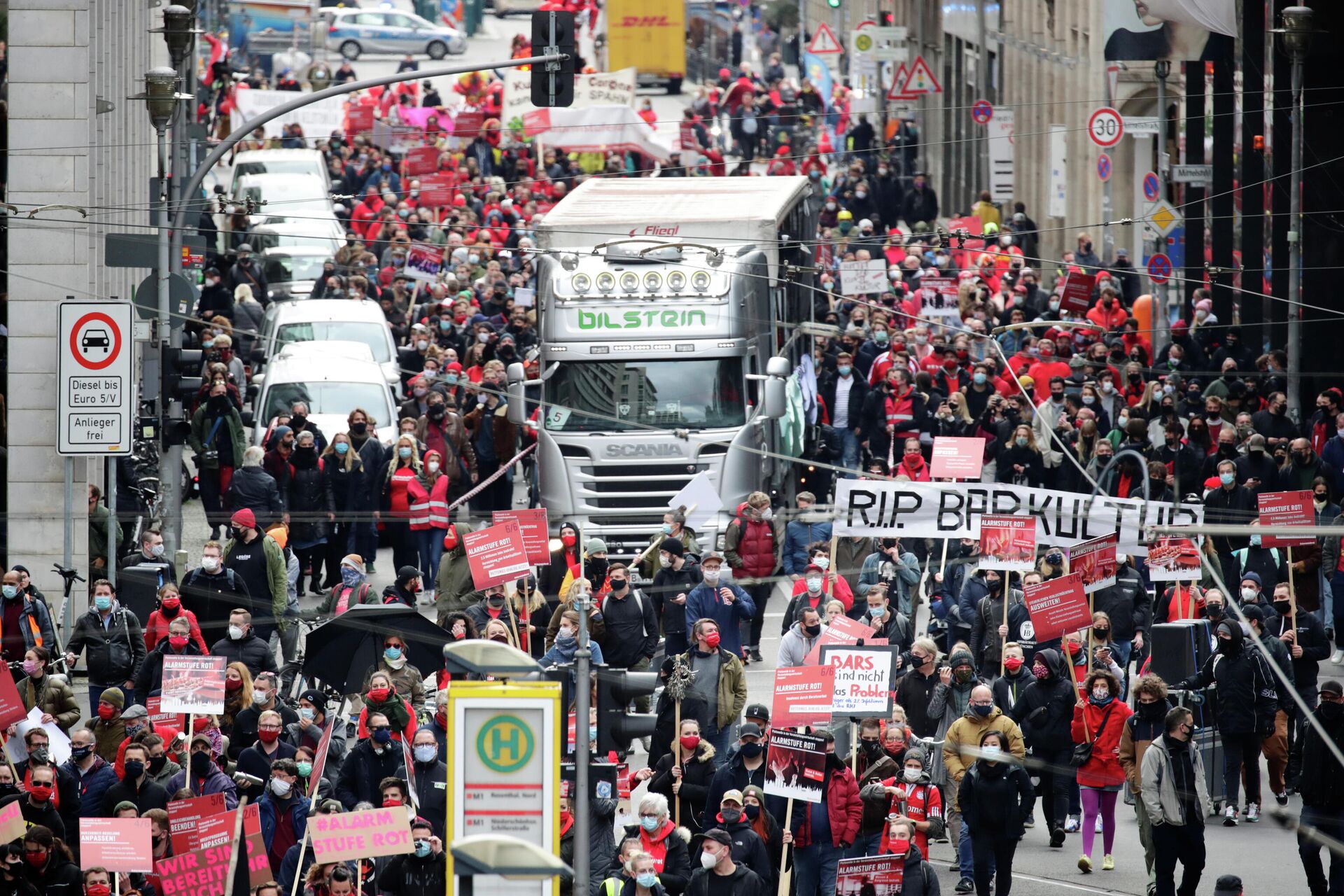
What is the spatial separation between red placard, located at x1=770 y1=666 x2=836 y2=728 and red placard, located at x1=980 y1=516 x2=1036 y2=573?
10.9 ft

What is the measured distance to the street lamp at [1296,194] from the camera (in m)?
26.3

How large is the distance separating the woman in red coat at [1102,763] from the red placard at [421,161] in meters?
28.7

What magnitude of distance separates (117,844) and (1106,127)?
73.7ft

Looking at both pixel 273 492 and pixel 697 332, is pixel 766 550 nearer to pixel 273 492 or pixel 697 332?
pixel 697 332

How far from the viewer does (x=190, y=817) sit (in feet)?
47.7

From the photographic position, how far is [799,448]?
1035 inches

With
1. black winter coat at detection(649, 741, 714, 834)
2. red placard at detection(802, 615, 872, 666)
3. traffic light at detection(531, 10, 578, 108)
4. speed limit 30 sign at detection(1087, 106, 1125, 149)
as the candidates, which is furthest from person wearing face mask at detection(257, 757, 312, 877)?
speed limit 30 sign at detection(1087, 106, 1125, 149)

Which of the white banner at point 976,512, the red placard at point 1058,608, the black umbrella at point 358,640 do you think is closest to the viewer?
the red placard at point 1058,608

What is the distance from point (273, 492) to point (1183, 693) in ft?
30.6

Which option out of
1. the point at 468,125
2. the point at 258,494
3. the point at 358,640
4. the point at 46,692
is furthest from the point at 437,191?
the point at 46,692

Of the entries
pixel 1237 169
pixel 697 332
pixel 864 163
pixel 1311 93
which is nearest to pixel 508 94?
pixel 864 163

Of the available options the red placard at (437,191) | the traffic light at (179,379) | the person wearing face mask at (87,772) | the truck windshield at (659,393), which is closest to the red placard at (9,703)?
the person wearing face mask at (87,772)

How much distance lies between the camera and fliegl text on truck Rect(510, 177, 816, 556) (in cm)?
2389

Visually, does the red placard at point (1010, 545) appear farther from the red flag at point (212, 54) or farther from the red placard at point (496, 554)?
the red flag at point (212, 54)
